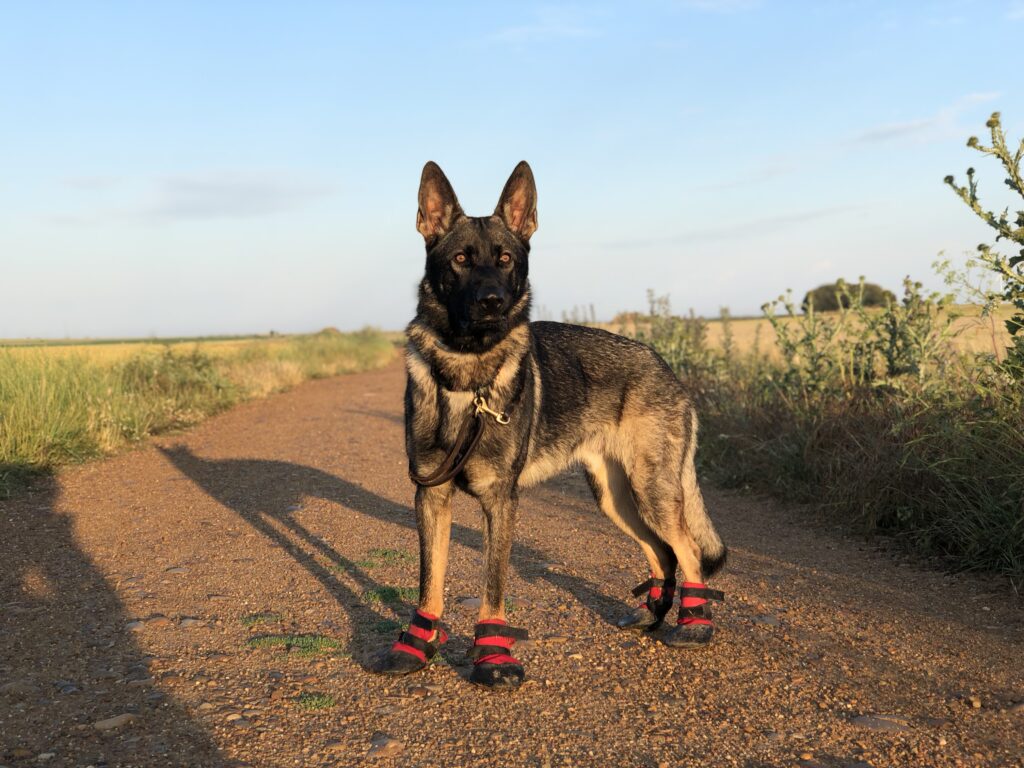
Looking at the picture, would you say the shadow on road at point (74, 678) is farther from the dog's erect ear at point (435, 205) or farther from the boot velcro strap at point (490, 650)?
the dog's erect ear at point (435, 205)

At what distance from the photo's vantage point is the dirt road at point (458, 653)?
2936mm

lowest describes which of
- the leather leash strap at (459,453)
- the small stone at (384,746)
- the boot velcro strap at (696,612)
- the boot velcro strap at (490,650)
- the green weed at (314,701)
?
the small stone at (384,746)

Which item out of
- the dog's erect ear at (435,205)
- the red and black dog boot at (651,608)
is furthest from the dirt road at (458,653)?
the dog's erect ear at (435,205)

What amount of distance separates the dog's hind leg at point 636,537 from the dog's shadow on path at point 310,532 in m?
0.21

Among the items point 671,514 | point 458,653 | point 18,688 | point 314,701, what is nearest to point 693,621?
point 671,514

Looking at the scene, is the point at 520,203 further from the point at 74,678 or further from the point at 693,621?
the point at 74,678

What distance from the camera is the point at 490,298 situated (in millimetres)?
3586

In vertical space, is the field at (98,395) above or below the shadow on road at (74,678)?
above

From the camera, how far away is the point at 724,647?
4.02 metres

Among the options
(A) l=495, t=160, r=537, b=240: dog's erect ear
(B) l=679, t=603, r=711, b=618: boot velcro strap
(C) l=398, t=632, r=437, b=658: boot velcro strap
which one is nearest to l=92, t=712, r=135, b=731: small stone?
(C) l=398, t=632, r=437, b=658: boot velcro strap

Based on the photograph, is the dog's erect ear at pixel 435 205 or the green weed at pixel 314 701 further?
the dog's erect ear at pixel 435 205

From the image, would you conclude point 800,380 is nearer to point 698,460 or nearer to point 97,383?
point 698,460

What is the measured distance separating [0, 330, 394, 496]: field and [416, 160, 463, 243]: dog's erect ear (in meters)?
5.37

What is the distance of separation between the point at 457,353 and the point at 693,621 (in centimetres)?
180
